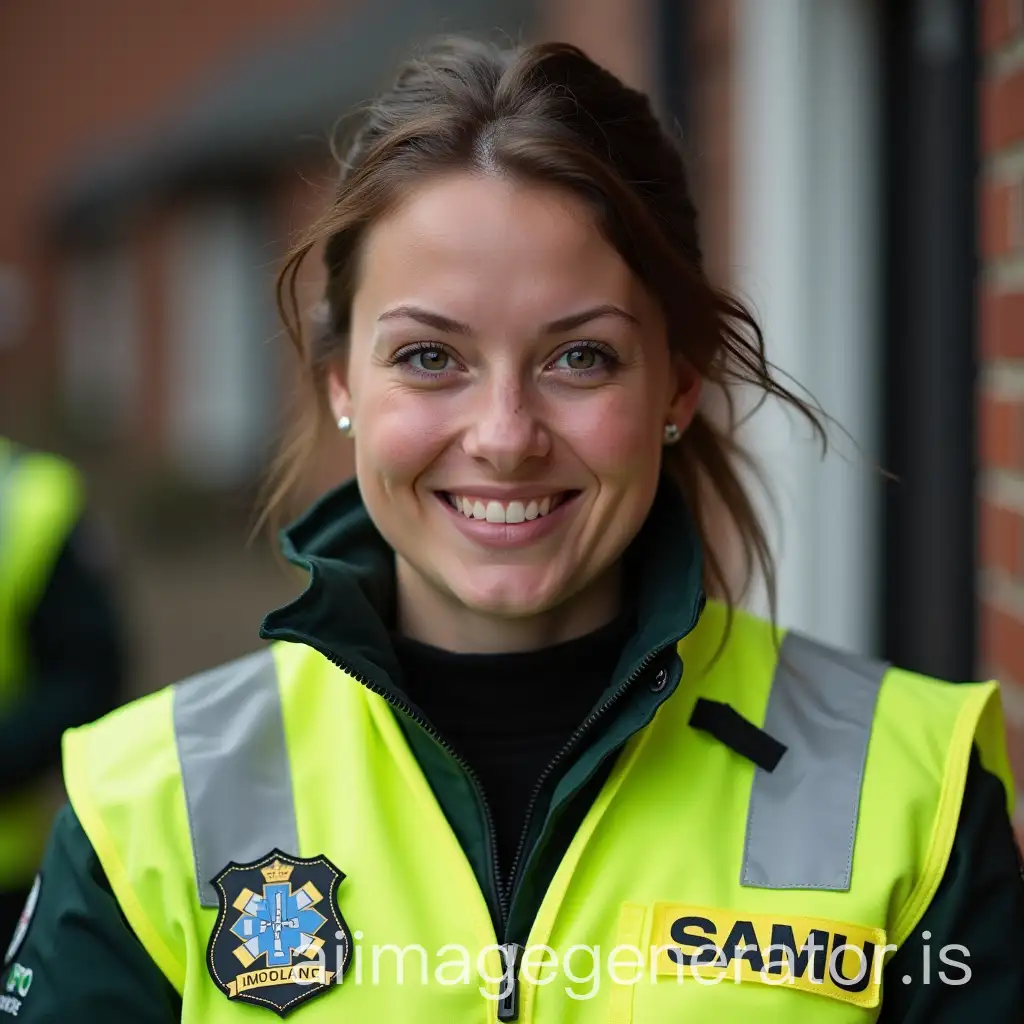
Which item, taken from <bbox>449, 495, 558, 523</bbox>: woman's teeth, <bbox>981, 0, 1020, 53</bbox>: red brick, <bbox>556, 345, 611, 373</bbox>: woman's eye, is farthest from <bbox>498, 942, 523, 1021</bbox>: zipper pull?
<bbox>981, 0, 1020, 53</bbox>: red brick

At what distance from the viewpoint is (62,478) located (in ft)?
11.3

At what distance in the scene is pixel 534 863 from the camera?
6.01 feet

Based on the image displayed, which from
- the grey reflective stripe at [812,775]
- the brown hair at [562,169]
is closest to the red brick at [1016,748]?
the grey reflective stripe at [812,775]

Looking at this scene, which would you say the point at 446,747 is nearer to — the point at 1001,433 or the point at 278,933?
the point at 278,933

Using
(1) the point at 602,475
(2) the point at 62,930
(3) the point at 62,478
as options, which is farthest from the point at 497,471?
(3) the point at 62,478

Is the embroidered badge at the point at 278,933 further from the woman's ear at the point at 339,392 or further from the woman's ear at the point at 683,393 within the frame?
the woman's ear at the point at 683,393

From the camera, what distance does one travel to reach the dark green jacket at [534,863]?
1770mm

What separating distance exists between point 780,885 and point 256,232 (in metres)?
12.5

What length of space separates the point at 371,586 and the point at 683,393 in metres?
0.53

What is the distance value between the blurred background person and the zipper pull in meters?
1.76

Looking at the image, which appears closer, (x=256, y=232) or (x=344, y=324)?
(x=344, y=324)

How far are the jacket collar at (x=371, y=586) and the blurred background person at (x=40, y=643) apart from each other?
1359mm

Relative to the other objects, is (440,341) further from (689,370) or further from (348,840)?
(348,840)

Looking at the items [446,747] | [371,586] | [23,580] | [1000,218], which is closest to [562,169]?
[371,586]
